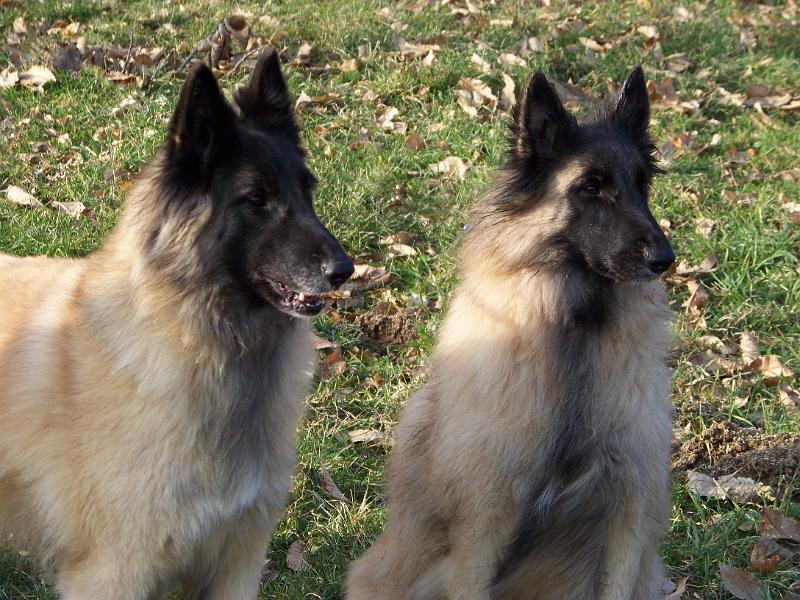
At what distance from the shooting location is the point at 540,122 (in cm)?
334

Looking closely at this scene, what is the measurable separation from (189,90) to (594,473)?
6.09 ft

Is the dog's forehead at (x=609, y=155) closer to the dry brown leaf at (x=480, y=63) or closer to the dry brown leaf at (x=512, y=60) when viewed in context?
the dry brown leaf at (x=480, y=63)

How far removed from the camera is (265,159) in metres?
2.96

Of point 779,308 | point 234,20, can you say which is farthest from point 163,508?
point 234,20

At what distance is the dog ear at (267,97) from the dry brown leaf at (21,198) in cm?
356

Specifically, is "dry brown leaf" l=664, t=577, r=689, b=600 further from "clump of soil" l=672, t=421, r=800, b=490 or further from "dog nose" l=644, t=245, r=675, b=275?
"dog nose" l=644, t=245, r=675, b=275

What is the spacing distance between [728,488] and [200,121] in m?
2.91

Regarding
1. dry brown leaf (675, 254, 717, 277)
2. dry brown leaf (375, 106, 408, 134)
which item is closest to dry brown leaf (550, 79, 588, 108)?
dry brown leaf (375, 106, 408, 134)

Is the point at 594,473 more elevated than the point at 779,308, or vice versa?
the point at 594,473

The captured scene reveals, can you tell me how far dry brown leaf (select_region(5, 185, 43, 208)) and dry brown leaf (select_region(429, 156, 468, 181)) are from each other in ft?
9.04

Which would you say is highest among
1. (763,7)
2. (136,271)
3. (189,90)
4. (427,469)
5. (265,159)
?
(189,90)

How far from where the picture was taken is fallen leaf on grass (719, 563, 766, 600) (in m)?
3.70

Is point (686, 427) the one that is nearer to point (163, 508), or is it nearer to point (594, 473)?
point (594, 473)

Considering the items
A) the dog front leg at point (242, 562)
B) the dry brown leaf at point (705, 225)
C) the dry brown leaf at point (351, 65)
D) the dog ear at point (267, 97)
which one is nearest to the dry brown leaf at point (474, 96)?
the dry brown leaf at point (351, 65)
